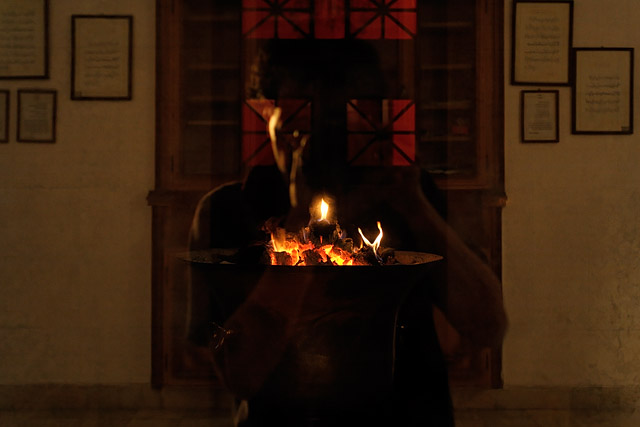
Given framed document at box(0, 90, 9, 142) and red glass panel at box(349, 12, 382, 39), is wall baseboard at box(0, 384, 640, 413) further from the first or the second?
red glass panel at box(349, 12, 382, 39)

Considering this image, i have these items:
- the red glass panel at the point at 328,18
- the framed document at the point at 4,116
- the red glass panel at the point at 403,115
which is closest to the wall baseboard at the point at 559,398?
the red glass panel at the point at 403,115

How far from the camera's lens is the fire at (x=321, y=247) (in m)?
1.84

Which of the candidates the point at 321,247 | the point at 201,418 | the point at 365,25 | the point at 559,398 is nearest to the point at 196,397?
the point at 201,418

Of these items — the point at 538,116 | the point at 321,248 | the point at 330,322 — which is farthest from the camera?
the point at 538,116

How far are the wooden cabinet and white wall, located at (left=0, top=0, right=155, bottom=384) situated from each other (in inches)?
6.7

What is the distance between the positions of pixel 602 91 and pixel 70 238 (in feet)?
9.81

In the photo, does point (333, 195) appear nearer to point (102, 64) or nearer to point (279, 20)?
point (279, 20)

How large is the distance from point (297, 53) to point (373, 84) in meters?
0.44

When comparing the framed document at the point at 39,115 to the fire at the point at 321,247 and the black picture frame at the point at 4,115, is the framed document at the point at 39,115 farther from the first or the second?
the fire at the point at 321,247

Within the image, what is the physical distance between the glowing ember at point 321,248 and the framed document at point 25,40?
6.31 ft

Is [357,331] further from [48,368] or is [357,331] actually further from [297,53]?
[48,368]

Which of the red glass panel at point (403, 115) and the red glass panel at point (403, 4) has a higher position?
the red glass panel at point (403, 4)

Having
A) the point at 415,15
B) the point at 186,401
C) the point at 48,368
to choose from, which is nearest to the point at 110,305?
the point at 48,368

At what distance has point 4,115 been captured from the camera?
304 centimetres
